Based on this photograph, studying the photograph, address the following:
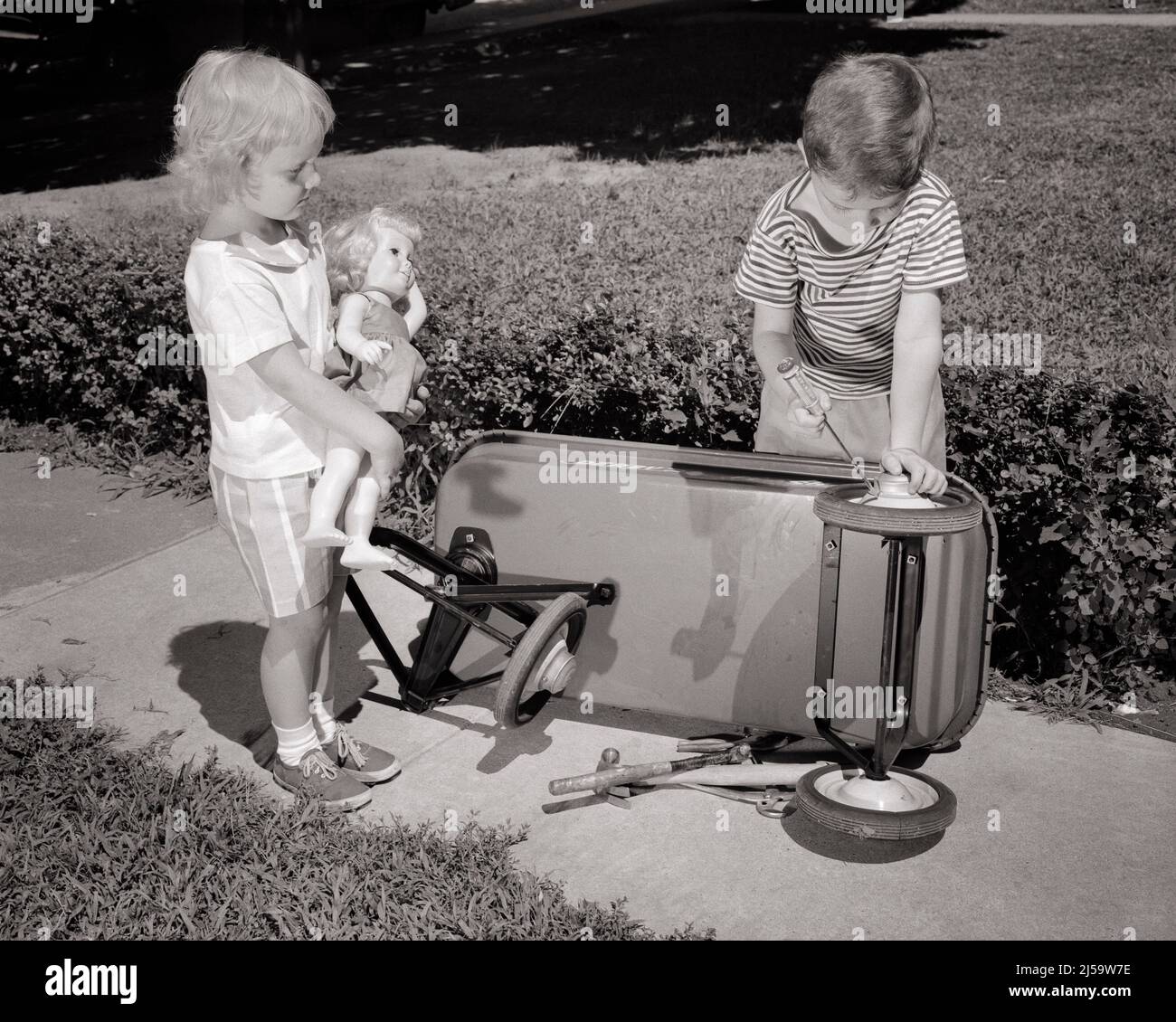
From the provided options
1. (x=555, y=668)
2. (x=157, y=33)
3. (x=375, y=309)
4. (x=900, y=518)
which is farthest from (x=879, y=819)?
(x=157, y=33)

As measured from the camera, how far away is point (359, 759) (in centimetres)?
337

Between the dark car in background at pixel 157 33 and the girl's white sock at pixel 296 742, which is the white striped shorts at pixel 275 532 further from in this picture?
the dark car in background at pixel 157 33

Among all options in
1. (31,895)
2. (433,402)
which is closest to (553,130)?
(433,402)

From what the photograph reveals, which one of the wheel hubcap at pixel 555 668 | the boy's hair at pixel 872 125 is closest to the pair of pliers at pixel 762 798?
the wheel hubcap at pixel 555 668

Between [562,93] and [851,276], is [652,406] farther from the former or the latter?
[562,93]

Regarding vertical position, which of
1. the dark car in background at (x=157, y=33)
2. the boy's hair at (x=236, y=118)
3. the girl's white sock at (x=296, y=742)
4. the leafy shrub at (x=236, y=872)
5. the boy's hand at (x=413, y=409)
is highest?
the dark car in background at (x=157, y=33)

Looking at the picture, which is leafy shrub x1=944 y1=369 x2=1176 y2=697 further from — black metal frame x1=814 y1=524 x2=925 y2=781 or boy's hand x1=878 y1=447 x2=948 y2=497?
boy's hand x1=878 y1=447 x2=948 y2=497

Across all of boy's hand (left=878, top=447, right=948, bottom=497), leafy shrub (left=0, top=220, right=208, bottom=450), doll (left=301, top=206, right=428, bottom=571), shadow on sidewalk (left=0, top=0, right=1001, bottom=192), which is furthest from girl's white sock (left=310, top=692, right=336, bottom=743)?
shadow on sidewalk (left=0, top=0, right=1001, bottom=192)

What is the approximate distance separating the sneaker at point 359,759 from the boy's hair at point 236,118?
146cm

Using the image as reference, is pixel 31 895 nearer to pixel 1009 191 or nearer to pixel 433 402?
pixel 433 402

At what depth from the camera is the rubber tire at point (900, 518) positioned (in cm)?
254

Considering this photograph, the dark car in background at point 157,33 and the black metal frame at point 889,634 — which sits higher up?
the dark car in background at point 157,33

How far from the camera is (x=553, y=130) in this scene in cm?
1130

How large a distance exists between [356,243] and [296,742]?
1349mm
